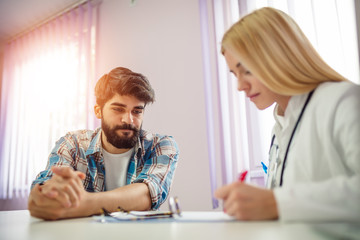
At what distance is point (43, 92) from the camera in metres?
3.84

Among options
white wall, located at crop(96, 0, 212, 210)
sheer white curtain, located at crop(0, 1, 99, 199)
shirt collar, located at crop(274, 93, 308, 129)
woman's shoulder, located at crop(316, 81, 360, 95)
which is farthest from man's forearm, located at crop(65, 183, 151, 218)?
sheer white curtain, located at crop(0, 1, 99, 199)

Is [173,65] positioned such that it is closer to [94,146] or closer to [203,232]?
[94,146]

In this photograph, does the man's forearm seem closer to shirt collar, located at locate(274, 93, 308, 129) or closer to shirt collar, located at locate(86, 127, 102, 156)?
shirt collar, located at locate(86, 127, 102, 156)

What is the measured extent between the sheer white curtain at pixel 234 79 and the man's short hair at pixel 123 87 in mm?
917

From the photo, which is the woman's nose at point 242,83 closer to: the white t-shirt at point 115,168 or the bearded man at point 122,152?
the bearded man at point 122,152

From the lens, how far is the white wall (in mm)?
2604

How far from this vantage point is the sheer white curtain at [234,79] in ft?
6.33

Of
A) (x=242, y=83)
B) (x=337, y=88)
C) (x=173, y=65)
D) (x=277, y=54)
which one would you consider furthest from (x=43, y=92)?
(x=337, y=88)

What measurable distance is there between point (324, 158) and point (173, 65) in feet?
7.41

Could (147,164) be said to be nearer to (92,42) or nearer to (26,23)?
(92,42)

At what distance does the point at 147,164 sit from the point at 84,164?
0.32 m

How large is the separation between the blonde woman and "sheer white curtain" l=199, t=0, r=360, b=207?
46.0 inches

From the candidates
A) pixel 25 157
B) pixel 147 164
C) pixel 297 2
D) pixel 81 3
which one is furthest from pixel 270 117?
pixel 25 157

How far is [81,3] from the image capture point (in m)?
3.61
